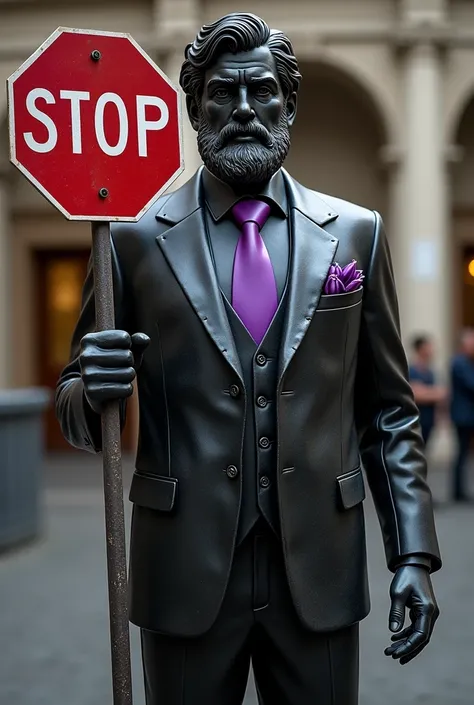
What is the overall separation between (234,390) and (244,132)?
53 cm

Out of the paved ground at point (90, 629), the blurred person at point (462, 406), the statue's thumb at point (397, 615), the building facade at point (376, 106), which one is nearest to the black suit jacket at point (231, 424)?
the statue's thumb at point (397, 615)

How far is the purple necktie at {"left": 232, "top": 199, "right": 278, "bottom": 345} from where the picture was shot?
2121 mm

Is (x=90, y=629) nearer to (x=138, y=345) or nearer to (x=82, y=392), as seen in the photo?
(x=82, y=392)

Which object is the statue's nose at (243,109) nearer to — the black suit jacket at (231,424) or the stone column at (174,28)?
the black suit jacket at (231,424)

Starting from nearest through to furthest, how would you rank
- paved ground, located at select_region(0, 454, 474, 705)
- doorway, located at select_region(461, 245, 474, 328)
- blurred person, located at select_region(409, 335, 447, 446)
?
1. paved ground, located at select_region(0, 454, 474, 705)
2. blurred person, located at select_region(409, 335, 447, 446)
3. doorway, located at select_region(461, 245, 474, 328)

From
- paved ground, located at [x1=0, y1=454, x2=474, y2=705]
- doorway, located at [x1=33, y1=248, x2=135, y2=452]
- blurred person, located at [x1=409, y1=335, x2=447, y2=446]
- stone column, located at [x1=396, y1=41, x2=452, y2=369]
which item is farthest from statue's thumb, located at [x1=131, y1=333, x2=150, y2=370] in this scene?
doorway, located at [x1=33, y1=248, x2=135, y2=452]

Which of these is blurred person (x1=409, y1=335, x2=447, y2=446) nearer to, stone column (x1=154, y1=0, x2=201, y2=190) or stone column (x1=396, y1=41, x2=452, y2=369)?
stone column (x1=396, y1=41, x2=452, y2=369)

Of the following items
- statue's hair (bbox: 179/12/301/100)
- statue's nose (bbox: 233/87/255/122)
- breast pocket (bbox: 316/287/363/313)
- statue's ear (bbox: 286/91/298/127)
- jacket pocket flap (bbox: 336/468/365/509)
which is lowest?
jacket pocket flap (bbox: 336/468/365/509)

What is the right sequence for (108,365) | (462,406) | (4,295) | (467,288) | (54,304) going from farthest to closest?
(54,304)
(467,288)
(4,295)
(462,406)
(108,365)

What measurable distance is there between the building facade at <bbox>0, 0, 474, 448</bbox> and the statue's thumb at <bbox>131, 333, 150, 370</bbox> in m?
9.02

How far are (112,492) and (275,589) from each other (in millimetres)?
397

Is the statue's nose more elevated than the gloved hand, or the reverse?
the statue's nose

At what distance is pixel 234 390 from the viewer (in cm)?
207

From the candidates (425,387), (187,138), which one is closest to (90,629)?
(425,387)
